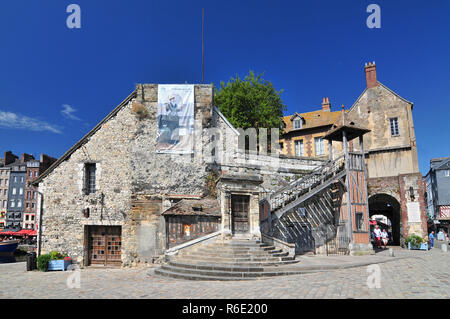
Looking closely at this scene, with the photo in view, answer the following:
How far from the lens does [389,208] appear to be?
77.7 feet

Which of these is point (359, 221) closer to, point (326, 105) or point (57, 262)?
point (57, 262)

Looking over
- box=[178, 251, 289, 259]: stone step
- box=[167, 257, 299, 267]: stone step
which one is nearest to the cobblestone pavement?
box=[167, 257, 299, 267]: stone step

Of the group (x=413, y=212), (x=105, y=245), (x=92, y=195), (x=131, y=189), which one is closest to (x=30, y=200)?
(x=92, y=195)

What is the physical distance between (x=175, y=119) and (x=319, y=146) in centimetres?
1686

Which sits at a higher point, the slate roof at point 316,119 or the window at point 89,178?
the slate roof at point 316,119

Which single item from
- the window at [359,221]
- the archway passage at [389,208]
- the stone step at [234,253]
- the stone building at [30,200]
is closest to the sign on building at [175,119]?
the stone step at [234,253]

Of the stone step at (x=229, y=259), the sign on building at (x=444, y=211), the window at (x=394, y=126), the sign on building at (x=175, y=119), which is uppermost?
the window at (x=394, y=126)

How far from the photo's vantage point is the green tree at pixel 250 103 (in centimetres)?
2366

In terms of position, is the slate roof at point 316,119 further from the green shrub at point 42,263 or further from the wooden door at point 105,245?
the green shrub at point 42,263

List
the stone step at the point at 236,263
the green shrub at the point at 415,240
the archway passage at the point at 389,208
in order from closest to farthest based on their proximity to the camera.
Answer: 1. the stone step at the point at 236,263
2. the green shrub at the point at 415,240
3. the archway passage at the point at 389,208

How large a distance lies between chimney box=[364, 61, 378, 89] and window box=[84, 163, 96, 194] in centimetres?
2229

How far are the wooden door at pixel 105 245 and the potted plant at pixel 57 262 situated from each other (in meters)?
1.21

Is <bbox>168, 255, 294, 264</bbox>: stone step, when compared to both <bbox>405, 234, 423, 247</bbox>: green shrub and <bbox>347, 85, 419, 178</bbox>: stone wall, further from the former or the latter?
<bbox>347, 85, 419, 178</bbox>: stone wall
